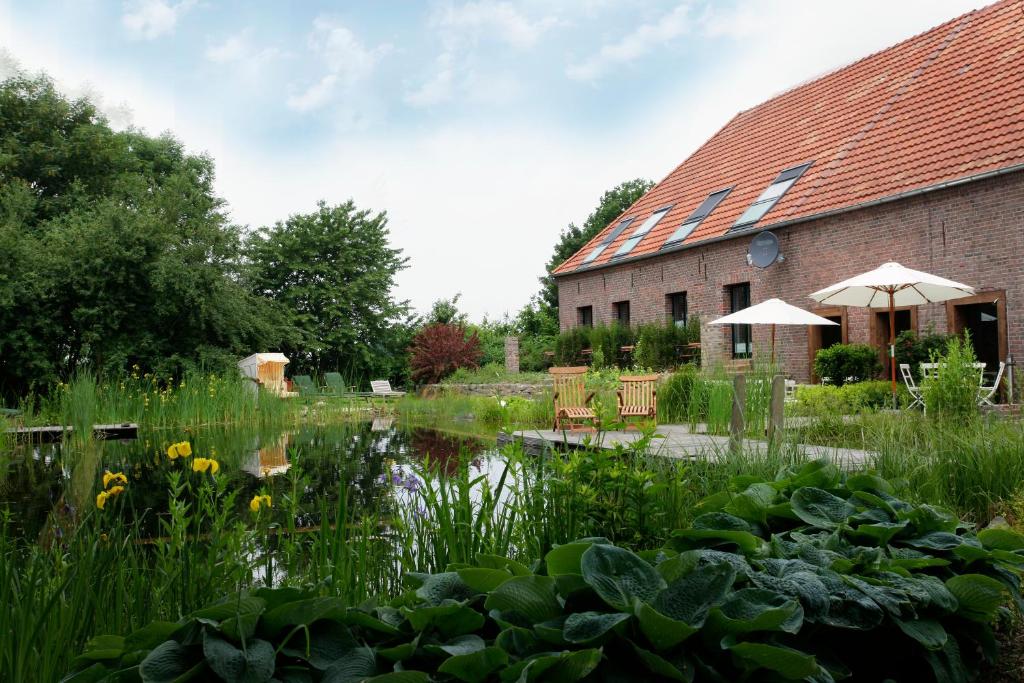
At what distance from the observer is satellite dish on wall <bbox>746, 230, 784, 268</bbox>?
53.5 feet

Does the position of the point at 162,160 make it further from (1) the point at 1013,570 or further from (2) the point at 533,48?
(1) the point at 1013,570

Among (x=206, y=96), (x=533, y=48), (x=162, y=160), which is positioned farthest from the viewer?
(x=162, y=160)

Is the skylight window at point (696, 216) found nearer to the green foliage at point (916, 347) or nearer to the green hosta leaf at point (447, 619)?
the green foliage at point (916, 347)

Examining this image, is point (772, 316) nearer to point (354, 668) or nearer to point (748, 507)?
point (748, 507)

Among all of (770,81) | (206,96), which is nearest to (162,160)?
(770,81)

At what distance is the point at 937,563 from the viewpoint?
2.28 m

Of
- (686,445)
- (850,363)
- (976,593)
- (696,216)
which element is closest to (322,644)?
(976,593)

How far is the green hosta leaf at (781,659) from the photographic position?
1.58 metres

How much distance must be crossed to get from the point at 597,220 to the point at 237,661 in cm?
3437

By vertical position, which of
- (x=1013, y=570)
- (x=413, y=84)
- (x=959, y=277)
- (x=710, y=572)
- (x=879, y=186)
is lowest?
(x=1013, y=570)

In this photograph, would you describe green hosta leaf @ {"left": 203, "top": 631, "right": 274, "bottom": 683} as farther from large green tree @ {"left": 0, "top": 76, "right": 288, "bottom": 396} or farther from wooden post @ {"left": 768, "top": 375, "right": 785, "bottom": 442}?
large green tree @ {"left": 0, "top": 76, "right": 288, "bottom": 396}

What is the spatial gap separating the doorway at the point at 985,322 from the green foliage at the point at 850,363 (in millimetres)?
1353

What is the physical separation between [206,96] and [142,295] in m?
7.80

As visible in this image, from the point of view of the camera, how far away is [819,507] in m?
2.66
